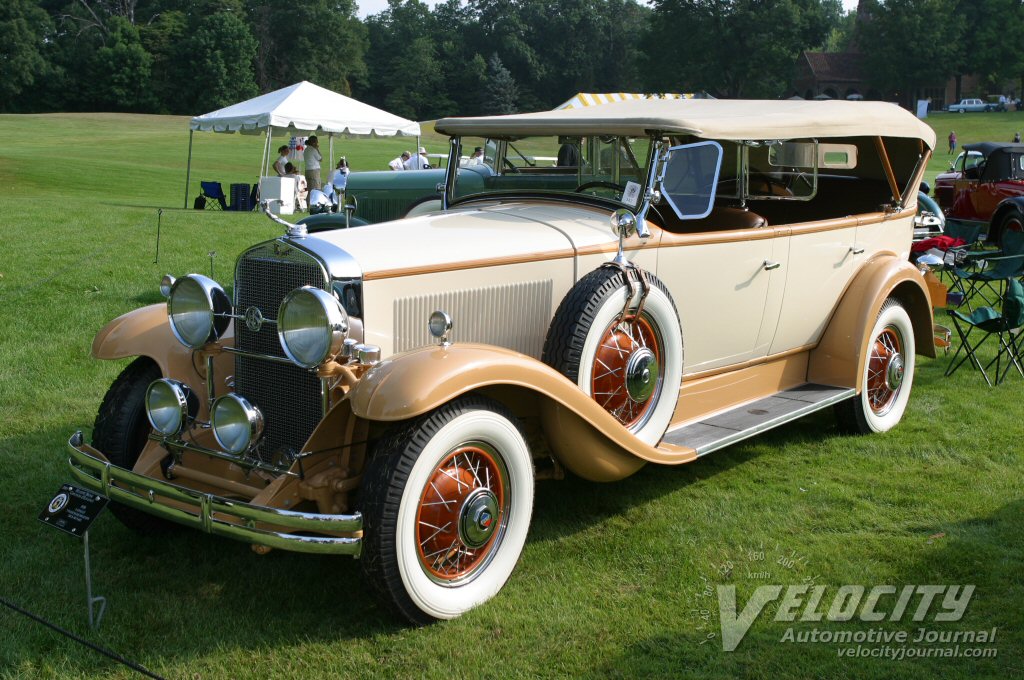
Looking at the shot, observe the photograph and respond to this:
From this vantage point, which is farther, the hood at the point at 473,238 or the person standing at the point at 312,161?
the person standing at the point at 312,161

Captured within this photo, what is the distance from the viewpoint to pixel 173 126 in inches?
1959

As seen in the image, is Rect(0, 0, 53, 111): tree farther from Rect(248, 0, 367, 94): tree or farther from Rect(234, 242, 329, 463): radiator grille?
Rect(234, 242, 329, 463): radiator grille

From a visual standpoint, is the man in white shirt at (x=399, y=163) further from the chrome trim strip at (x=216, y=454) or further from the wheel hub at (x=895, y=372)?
the chrome trim strip at (x=216, y=454)

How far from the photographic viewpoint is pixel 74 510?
360cm

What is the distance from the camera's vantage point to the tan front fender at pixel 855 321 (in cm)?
573

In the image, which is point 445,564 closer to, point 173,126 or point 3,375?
point 3,375

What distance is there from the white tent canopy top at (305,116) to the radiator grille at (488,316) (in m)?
15.9

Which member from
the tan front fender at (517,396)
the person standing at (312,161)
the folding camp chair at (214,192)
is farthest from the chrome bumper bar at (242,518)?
the folding camp chair at (214,192)

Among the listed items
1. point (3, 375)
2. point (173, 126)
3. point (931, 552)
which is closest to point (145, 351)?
point (3, 375)

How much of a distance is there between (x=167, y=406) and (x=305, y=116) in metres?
16.6

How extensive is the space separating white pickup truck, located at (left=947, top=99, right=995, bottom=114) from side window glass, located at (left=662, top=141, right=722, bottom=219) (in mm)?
73233

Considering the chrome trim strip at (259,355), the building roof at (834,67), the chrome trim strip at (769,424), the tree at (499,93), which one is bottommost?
the chrome trim strip at (769,424)

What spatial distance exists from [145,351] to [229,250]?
31.3 ft

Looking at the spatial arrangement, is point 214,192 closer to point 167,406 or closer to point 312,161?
point 312,161
